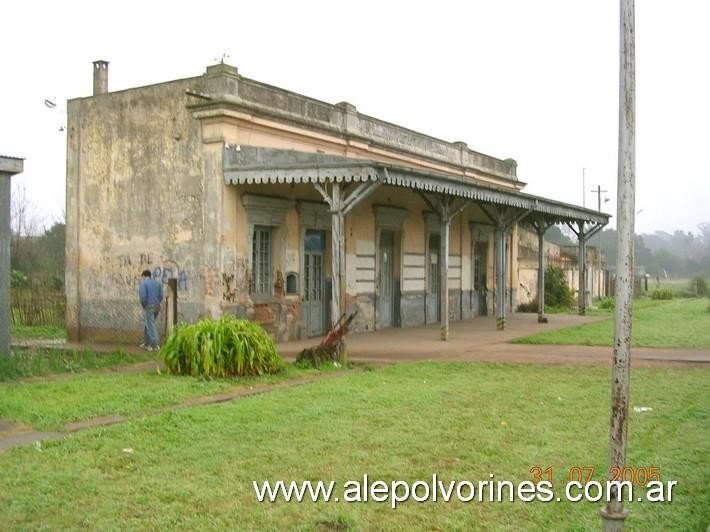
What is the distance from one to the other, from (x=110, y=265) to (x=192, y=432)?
30.9 feet

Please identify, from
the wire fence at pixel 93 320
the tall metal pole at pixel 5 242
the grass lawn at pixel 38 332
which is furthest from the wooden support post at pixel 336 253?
the grass lawn at pixel 38 332

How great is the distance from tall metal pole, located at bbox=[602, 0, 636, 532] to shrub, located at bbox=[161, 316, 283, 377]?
699cm

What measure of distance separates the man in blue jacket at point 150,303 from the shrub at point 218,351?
3168 mm

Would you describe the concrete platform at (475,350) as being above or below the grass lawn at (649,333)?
below

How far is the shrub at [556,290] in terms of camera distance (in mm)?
28562

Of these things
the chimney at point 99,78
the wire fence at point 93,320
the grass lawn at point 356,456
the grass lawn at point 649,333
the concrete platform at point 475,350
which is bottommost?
the grass lawn at point 356,456

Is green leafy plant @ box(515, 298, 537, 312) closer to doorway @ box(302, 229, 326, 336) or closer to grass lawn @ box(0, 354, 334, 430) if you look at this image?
doorway @ box(302, 229, 326, 336)

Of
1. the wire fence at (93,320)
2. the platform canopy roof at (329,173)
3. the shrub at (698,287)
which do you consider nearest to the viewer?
the platform canopy roof at (329,173)

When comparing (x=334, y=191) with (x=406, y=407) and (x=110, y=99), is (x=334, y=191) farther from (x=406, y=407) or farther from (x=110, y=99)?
(x=110, y=99)

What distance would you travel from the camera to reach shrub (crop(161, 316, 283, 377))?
33.9 ft

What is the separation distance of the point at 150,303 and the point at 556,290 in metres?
18.7

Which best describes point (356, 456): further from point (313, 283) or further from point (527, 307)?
point (527, 307)

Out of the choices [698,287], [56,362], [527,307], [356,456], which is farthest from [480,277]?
[698,287]

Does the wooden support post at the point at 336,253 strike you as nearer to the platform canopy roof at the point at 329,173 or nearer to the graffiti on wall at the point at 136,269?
the platform canopy roof at the point at 329,173
